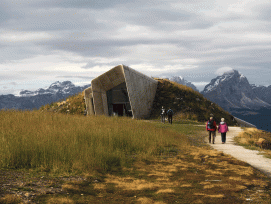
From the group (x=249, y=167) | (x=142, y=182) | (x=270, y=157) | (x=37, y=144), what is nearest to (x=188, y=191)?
(x=142, y=182)

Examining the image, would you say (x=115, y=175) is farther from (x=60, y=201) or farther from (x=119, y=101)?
(x=119, y=101)

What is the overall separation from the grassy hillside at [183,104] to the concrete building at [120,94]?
6.97 ft

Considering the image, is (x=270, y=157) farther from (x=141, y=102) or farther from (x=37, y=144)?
(x=141, y=102)

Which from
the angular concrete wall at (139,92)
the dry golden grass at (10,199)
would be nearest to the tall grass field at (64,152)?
the dry golden grass at (10,199)

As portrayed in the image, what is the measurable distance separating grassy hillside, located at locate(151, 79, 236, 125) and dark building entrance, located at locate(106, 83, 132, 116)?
12.6ft

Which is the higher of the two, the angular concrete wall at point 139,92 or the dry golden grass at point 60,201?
the angular concrete wall at point 139,92

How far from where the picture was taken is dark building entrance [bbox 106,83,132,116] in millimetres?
35469

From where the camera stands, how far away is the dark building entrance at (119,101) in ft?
116

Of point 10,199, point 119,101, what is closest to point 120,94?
point 119,101

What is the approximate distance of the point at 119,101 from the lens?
118 ft

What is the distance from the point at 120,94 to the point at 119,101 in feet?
3.46

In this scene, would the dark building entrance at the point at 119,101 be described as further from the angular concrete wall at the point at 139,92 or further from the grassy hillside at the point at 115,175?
the grassy hillside at the point at 115,175

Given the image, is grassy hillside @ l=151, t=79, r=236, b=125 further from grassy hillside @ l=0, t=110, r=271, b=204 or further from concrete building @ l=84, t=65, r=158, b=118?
grassy hillside @ l=0, t=110, r=271, b=204

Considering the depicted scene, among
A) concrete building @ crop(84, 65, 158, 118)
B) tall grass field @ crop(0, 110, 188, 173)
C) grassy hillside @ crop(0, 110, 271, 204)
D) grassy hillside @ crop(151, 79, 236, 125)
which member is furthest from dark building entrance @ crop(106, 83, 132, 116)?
grassy hillside @ crop(0, 110, 271, 204)
